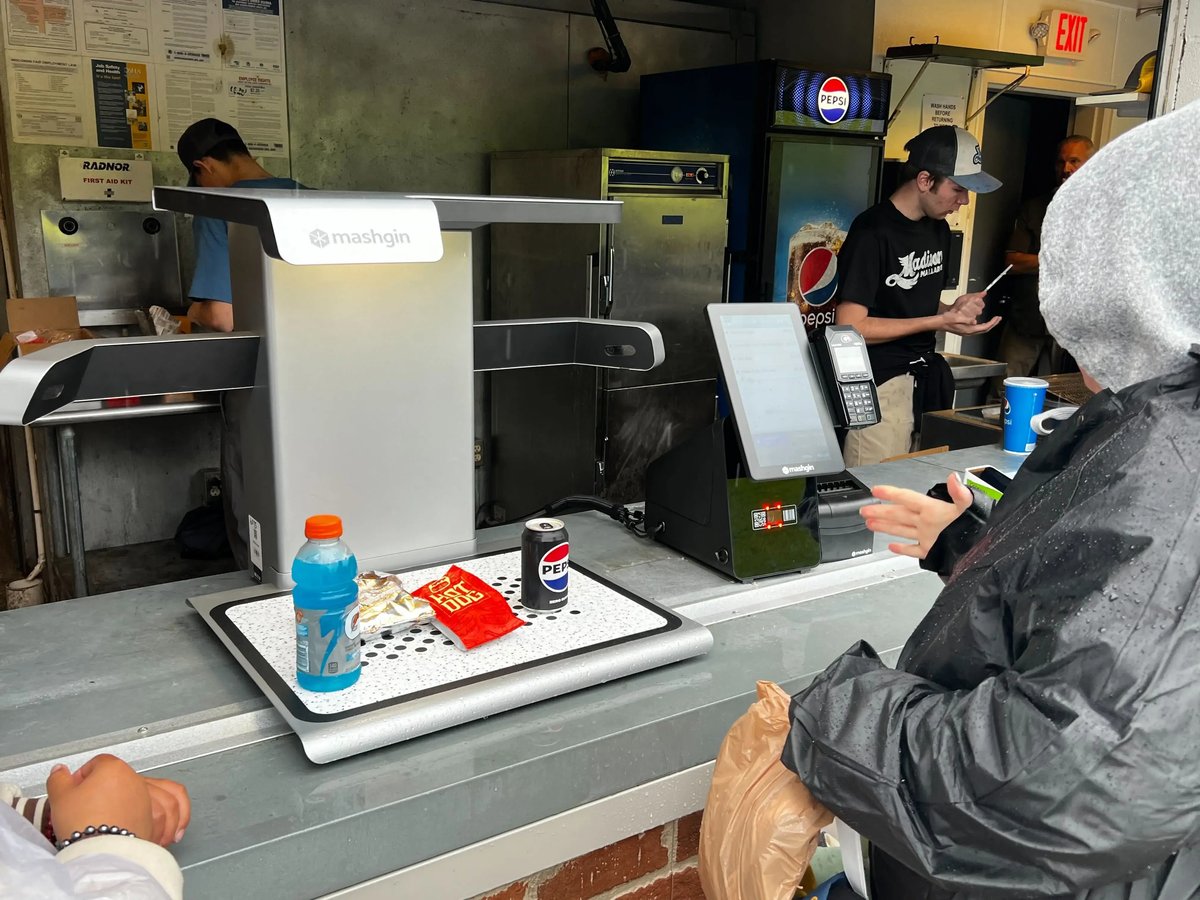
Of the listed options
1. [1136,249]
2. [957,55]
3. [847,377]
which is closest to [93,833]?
[1136,249]

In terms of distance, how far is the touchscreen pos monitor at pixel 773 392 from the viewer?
1494 millimetres

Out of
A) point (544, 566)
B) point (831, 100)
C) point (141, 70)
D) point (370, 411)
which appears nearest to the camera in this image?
point (544, 566)

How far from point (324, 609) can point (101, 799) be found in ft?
0.97

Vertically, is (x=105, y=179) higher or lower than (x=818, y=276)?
higher

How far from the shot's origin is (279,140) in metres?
3.90

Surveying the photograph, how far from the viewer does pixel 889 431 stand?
11.7 feet

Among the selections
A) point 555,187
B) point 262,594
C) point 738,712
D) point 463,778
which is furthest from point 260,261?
point 555,187

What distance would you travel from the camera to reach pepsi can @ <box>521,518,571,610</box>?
4.32ft

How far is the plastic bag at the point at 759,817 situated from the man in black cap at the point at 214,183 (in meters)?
2.54

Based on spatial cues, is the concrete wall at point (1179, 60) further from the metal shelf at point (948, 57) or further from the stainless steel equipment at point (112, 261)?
the stainless steel equipment at point (112, 261)

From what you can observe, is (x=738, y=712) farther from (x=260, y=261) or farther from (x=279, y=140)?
(x=279, y=140)

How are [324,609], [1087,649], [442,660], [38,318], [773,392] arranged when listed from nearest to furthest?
[1087,649]
[324,609]
[442,660]
[773,392]
[38,318]

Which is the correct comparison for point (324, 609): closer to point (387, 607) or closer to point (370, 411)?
point (387, 607)

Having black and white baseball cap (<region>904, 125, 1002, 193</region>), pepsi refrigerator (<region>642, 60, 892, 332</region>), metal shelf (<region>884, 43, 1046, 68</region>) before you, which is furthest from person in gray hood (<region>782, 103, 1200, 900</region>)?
metal shelf (<region>884, 43, 1046, 68</region>)
